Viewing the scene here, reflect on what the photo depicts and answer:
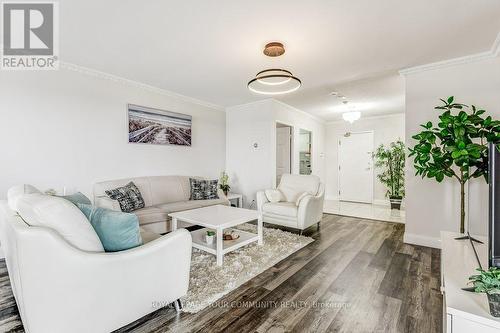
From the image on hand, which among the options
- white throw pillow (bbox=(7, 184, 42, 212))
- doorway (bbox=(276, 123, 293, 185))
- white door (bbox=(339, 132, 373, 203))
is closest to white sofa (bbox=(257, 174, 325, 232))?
doorway (bbox=(276, 123, 293, 185))

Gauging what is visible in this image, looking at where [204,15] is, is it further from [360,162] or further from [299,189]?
[360,162]

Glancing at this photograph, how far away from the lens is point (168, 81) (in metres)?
3.84

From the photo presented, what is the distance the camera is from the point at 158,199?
3.95m

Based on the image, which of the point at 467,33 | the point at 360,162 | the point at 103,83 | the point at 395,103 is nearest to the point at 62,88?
the point at 103,83

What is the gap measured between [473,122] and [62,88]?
4.87 meters

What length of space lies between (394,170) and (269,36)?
4.90m

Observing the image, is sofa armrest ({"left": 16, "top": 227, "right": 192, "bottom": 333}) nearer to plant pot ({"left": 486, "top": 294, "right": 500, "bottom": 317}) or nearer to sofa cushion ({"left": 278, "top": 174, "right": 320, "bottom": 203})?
plant pot ({"left": 486, "top": 294, "right": 500, "bottom": 317})

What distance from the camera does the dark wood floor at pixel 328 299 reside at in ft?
5.45

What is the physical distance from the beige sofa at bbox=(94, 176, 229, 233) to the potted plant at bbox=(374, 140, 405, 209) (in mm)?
4096

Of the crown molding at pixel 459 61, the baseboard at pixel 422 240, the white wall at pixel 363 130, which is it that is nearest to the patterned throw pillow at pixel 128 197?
the baseboard at pixel 422 240

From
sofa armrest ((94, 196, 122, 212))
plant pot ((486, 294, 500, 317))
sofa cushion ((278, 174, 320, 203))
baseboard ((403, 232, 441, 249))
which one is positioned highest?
sofa cushion ((278, 174, 320, 203))

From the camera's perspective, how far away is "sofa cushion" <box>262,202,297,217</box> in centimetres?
358

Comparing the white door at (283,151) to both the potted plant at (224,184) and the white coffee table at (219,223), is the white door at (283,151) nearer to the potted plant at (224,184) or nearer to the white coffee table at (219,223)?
the potted plant at (224,184)

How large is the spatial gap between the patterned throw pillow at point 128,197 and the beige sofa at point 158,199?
0.08 metres
